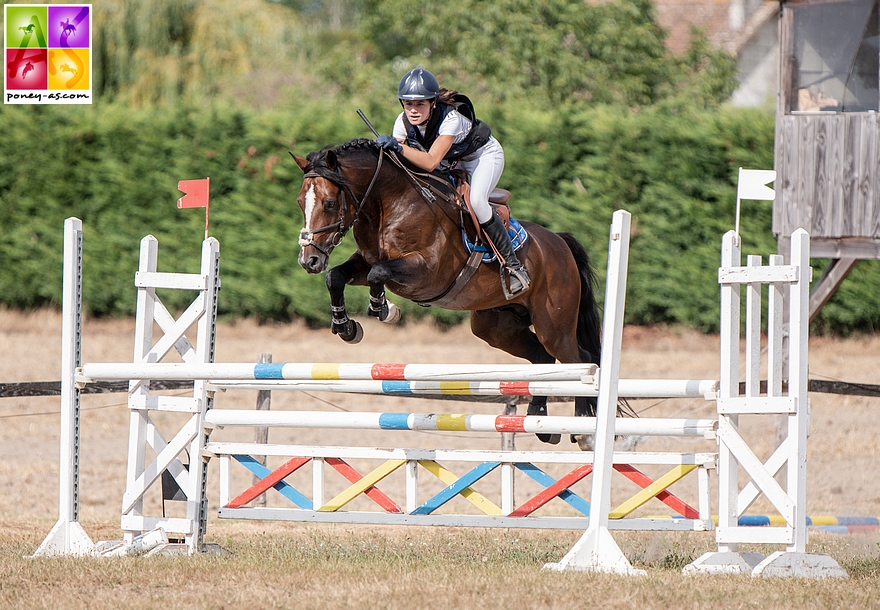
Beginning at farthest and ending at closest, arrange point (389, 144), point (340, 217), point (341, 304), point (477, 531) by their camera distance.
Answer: point (477, 531) → point (389, 144) → point (341, 304) → point (340, 217)

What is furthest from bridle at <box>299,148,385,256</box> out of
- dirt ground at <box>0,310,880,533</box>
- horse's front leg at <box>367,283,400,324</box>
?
dirt ground at <box>0,310,880,533</box>

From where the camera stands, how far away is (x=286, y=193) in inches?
531

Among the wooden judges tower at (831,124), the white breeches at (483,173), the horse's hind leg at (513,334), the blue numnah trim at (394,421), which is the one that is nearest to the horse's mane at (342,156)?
the white breeches at (483,173)

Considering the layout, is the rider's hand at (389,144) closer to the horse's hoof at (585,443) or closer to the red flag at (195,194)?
the red flag at (195,194)

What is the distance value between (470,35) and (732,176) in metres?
6.15

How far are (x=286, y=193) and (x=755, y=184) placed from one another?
30.6 feet

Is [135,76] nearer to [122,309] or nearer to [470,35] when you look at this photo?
[122,309]

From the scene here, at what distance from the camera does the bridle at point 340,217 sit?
4551 mm

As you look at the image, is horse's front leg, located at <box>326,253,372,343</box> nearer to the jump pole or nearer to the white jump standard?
the white jump standard

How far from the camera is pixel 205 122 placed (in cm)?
1380

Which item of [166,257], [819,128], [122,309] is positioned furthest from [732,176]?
[122,309]

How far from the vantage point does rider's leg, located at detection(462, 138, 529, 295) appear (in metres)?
5.15

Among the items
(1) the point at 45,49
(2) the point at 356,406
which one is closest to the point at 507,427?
(2) the point at 356,406

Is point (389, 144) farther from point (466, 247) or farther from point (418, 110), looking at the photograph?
point (466, 247)
